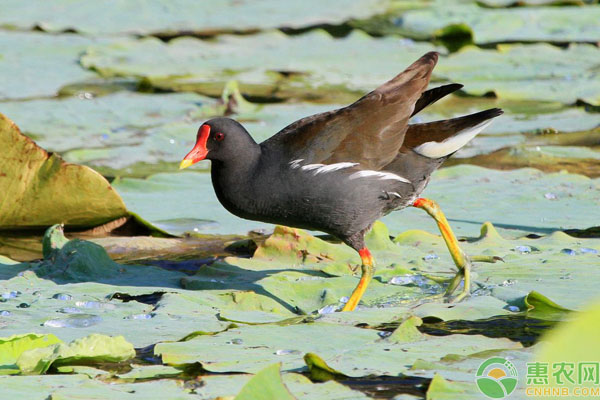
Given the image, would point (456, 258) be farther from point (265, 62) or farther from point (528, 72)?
point (265, 62)

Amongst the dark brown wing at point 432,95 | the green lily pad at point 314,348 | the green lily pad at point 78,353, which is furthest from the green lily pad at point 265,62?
the green lily pad at point 78,353

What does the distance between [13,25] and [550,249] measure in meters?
5.95

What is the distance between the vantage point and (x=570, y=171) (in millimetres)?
4828

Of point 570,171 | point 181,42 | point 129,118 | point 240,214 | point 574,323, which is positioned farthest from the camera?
point 181,42

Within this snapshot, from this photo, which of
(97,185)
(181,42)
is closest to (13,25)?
(181,42)

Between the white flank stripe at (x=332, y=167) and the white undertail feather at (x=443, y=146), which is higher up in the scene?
the white undertail feather at (x=443, y=146)

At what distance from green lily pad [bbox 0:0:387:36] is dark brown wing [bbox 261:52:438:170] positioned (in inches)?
190

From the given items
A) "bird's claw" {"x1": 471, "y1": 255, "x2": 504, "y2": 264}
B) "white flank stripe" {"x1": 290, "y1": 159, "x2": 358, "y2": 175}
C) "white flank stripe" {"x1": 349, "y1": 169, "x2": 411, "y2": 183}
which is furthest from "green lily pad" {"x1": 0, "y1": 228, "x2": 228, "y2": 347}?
"bird's claw" {"x1": 471, "y1": 255, "x2": 504, "y2": 264}

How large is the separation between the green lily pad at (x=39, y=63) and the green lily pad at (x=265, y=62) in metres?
0.18

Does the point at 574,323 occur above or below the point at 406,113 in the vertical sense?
below

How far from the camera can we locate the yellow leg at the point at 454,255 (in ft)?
10.7

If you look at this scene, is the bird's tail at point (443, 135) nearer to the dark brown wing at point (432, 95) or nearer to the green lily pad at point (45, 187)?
the dark brown wing at point (432, 95)

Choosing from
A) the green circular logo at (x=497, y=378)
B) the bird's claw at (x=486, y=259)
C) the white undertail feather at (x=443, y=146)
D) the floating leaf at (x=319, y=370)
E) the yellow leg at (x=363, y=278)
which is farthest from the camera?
the white undertail feather at (x=443, y=146)

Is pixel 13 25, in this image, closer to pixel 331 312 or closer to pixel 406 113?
pixel 406 113
